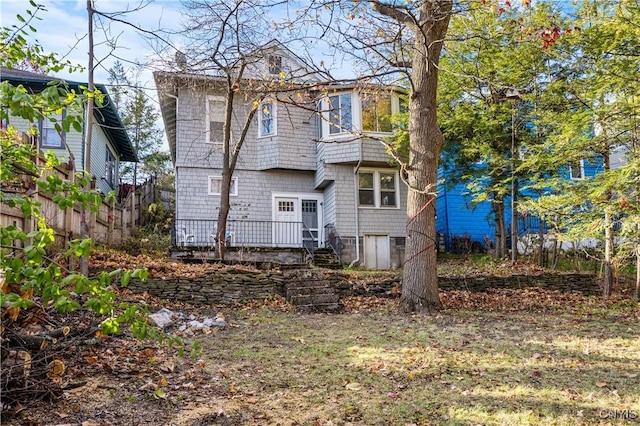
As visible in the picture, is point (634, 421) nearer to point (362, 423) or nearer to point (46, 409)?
point (362, 423)

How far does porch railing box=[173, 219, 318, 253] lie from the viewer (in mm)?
14586

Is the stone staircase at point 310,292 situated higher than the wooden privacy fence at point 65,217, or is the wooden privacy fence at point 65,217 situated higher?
the wooden privacy fence at point 65,217

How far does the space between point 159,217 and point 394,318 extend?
14.3 meters

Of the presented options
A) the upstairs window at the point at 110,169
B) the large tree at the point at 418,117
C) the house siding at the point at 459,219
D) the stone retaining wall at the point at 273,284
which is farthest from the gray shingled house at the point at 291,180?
the large tree at the point at 418,117

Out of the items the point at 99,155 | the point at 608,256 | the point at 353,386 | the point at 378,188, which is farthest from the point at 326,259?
the point at 99,155

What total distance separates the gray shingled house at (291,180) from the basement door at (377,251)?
0.11ft

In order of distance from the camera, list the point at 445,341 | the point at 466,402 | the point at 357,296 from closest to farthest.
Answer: the point at 466,402
the point at 445,341
the point at 357,296

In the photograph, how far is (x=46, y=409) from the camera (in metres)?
3.18

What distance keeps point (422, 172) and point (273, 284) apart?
4023 mm

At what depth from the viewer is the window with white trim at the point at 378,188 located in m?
15.2

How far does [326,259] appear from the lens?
13.8m

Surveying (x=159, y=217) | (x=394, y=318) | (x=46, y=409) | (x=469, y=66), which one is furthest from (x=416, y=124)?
(x=159, y=217)

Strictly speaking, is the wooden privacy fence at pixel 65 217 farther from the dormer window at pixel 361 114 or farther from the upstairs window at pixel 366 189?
the upstairs window at pixel 366 189

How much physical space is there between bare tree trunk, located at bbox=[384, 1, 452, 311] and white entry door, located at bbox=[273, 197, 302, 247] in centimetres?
744
